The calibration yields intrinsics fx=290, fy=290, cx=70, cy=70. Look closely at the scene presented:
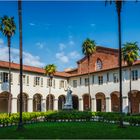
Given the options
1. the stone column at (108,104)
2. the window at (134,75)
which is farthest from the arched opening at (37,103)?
the window at (134,75)

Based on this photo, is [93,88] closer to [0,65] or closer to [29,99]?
[29,99]

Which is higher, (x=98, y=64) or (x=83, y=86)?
(x=98, y=64)

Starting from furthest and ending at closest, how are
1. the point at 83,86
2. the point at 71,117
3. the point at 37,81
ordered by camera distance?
1. the point at 83,86
2. the point at 37,81
3. the point at 71,117

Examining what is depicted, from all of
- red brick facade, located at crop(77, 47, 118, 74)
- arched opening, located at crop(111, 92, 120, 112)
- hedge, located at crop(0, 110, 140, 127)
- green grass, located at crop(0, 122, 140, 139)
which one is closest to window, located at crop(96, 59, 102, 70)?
red brick facade, located at crop(77, 47, 118, 74)

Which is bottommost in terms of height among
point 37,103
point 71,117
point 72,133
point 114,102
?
point 71,117

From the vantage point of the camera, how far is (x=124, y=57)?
33438mm

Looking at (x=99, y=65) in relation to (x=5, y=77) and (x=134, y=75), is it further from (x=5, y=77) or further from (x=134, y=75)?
(x=5, y=77)

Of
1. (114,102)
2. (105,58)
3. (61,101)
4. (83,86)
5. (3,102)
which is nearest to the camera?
(3,102)

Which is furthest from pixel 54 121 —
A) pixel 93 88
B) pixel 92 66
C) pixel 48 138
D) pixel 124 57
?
pixel 92 66

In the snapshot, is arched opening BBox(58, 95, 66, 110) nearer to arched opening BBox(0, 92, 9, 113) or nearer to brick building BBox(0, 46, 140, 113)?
brick building BBox(0, 46, 140, 113)

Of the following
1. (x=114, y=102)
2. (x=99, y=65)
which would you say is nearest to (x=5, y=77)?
(x=99, y=65)

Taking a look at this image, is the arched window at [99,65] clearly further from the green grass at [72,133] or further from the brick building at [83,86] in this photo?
the green grass at [72,133]

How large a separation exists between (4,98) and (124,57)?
61.6 ft

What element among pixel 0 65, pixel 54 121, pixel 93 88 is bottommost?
pixel 54 121
